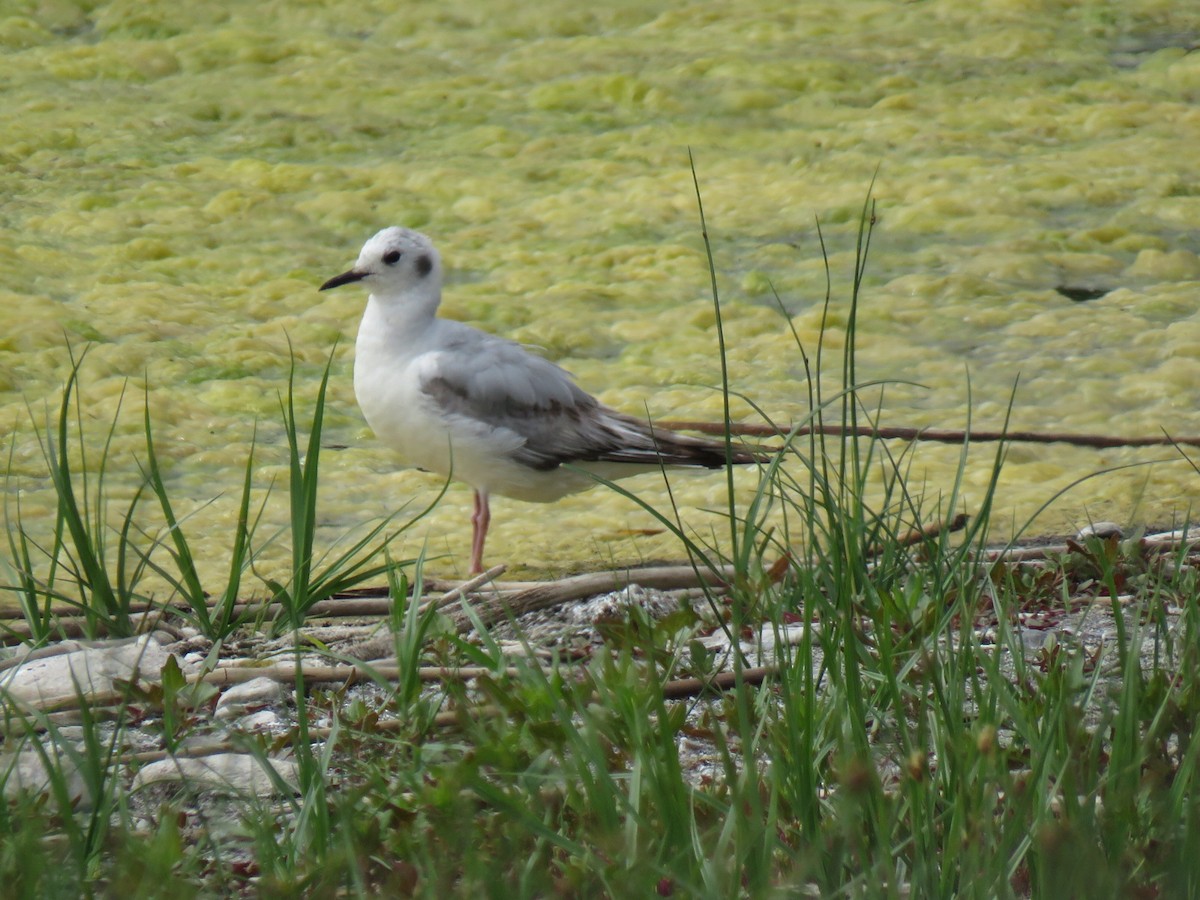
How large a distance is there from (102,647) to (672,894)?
94 cm

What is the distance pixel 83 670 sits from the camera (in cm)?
177

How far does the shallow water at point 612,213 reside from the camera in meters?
3.16

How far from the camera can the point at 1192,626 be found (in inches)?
57.5

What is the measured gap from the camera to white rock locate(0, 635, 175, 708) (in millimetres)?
1693

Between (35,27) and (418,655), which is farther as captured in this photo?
(35,27)

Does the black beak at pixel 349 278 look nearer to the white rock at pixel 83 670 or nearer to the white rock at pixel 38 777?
the white rock at pixel 83 670

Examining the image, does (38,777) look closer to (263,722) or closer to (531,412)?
(263,722)

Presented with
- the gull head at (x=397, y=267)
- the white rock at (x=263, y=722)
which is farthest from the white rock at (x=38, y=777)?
the gull head at (x=397, y=267)

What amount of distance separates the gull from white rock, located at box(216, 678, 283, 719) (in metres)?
0.91

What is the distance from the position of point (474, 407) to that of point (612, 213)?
1486 millimetres

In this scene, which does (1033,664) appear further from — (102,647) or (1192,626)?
(102,647)

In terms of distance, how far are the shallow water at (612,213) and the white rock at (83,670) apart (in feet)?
2.76

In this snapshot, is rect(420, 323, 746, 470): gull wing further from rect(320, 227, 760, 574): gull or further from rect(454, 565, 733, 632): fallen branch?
rect(454, 565, 733, 632): fallen branch

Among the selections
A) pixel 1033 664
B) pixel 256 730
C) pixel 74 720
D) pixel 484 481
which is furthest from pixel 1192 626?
pixel 484 481
